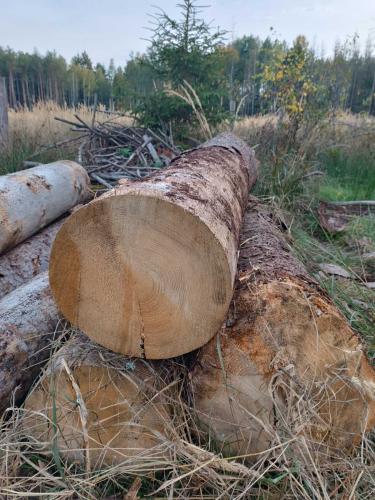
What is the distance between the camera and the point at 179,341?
4.14ft

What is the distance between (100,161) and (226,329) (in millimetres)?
4476

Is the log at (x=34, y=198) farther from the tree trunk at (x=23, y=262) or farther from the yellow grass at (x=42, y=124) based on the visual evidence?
the yellow grass at (x=42, y=124)

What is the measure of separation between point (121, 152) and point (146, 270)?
4.95m

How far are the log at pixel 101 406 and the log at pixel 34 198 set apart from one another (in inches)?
43.5

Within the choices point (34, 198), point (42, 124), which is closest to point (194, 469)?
point (34, 198)

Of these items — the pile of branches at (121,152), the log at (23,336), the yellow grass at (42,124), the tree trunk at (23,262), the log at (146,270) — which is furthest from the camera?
the yellow grass at (42,124)

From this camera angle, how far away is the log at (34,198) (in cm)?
229

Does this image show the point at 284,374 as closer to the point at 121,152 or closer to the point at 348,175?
the point at 121,152

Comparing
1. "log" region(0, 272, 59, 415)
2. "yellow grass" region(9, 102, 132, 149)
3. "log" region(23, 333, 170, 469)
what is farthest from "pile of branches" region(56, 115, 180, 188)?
"log" region(23, 333, 170, 469)

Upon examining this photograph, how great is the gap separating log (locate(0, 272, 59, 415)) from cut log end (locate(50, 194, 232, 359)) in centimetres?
41

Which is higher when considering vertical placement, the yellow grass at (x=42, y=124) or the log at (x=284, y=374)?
the yellow grass at (x=42, y=124)

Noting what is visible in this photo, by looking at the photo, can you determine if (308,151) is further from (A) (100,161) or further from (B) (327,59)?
(B) (327,59)

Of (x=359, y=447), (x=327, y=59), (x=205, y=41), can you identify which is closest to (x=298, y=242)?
(x=359, y=447)

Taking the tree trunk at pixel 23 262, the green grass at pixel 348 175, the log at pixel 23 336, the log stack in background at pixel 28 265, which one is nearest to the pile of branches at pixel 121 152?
the log stack in background at pixel 28 265
